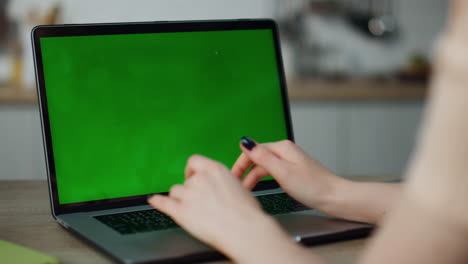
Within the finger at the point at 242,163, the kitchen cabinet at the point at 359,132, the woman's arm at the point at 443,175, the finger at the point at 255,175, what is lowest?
the kitchen cabinet at the point at 359,132

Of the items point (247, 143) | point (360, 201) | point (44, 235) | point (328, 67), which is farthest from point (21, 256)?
point (328, 67)

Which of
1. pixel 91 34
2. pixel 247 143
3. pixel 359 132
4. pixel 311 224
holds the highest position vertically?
pixel 91 34

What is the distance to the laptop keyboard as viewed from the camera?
2.58 ft

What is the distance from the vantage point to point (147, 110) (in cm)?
97

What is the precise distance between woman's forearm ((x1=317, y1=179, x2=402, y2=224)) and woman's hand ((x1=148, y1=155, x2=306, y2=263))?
19 cm

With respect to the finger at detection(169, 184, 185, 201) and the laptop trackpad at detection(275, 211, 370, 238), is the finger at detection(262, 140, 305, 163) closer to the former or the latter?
the laptop trackpad at detection(275, 211, 370, 238)

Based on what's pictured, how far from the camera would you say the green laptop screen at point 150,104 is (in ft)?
3.00

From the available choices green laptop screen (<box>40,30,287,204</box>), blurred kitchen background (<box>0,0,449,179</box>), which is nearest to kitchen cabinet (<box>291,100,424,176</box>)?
blurred kitchen background (<box>0,0,449,179</box>)

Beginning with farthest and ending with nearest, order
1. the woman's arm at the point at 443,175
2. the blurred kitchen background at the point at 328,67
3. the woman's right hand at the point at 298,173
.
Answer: the blurred kitchen background at the point at 328,67
the woman's right hand at the point at 298,173
the woman's arm at the point at 443,175

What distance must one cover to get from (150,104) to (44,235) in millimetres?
277

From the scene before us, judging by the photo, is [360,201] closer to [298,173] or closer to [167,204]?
[298,173]

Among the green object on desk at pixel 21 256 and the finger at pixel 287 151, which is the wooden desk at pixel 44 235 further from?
the finger at pixel 287 151

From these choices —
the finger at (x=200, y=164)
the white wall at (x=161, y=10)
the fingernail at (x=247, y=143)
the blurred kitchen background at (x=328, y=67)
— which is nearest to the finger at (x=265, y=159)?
the fingernail at (x=247, y=143)

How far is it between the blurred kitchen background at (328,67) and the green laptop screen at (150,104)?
1.85m
